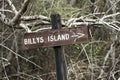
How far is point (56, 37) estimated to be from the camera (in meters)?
2.29

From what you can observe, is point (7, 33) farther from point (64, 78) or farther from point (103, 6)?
point (64, 78)

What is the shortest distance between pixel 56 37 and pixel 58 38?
0.06 feet

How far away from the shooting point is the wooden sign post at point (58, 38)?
88.8 inches

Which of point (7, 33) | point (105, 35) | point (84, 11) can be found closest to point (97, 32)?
point (105, 35)

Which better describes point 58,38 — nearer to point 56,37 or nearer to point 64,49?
point 56,37

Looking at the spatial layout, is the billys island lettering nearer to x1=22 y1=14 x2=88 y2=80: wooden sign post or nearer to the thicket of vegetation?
x1=22 y1=14 x2=88 y2=80: wooden sign post

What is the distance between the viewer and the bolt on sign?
2.25 m

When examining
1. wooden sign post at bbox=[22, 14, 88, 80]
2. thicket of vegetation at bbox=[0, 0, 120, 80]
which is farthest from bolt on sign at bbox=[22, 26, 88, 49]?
thicket of vegetation at bbox=[0, 0, 120, 80]

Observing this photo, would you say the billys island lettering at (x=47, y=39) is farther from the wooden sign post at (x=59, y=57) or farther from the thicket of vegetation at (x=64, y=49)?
the thicket of vegetation at (x=64, y=49)

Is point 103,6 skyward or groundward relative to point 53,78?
skyward

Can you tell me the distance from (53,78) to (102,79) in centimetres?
70

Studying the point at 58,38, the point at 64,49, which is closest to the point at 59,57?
the point at 58,38

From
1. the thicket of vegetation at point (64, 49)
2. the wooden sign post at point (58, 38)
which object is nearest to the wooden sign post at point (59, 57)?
the wooden sign post at point (58, 38)

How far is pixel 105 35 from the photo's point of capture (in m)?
4.34
